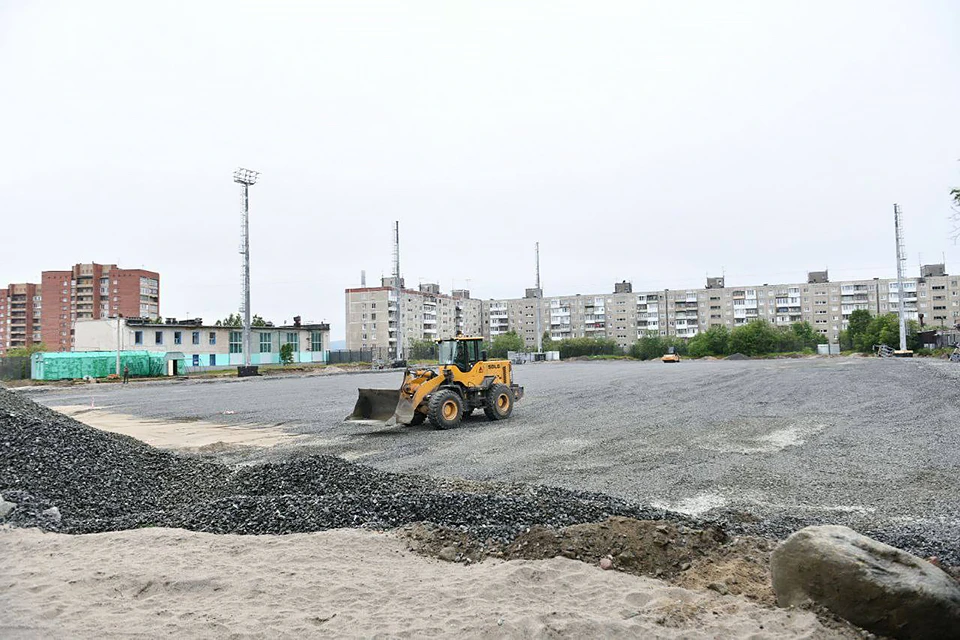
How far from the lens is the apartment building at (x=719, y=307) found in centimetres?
11450

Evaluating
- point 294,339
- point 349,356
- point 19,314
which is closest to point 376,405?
point 294,339

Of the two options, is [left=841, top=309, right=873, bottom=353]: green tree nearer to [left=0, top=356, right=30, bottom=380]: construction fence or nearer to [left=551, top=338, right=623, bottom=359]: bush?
[left=551, top=338, right=623, bottom=359]: bush

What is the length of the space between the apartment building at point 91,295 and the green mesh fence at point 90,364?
46821mm

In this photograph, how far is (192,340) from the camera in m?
62.2

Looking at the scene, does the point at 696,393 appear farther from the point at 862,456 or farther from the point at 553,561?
Answer: the point at 553,561

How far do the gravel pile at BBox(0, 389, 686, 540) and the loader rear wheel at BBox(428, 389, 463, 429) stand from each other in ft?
16.6

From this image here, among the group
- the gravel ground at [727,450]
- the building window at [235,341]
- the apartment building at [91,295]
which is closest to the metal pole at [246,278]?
the building window at [235,341]

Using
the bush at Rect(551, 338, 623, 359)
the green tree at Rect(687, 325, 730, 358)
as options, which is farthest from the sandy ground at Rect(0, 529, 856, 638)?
the bush at Rect(551, 338, 623, 359)

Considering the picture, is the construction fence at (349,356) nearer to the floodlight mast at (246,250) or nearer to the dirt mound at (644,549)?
the floodlight mast at (246,250)

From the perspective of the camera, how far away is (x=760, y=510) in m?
7.46

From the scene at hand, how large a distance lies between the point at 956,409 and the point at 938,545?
12.9m

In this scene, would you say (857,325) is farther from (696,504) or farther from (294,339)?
(696,504)

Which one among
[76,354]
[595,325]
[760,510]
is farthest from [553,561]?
[595,325]

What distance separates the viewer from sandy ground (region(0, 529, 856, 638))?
4234 mm
